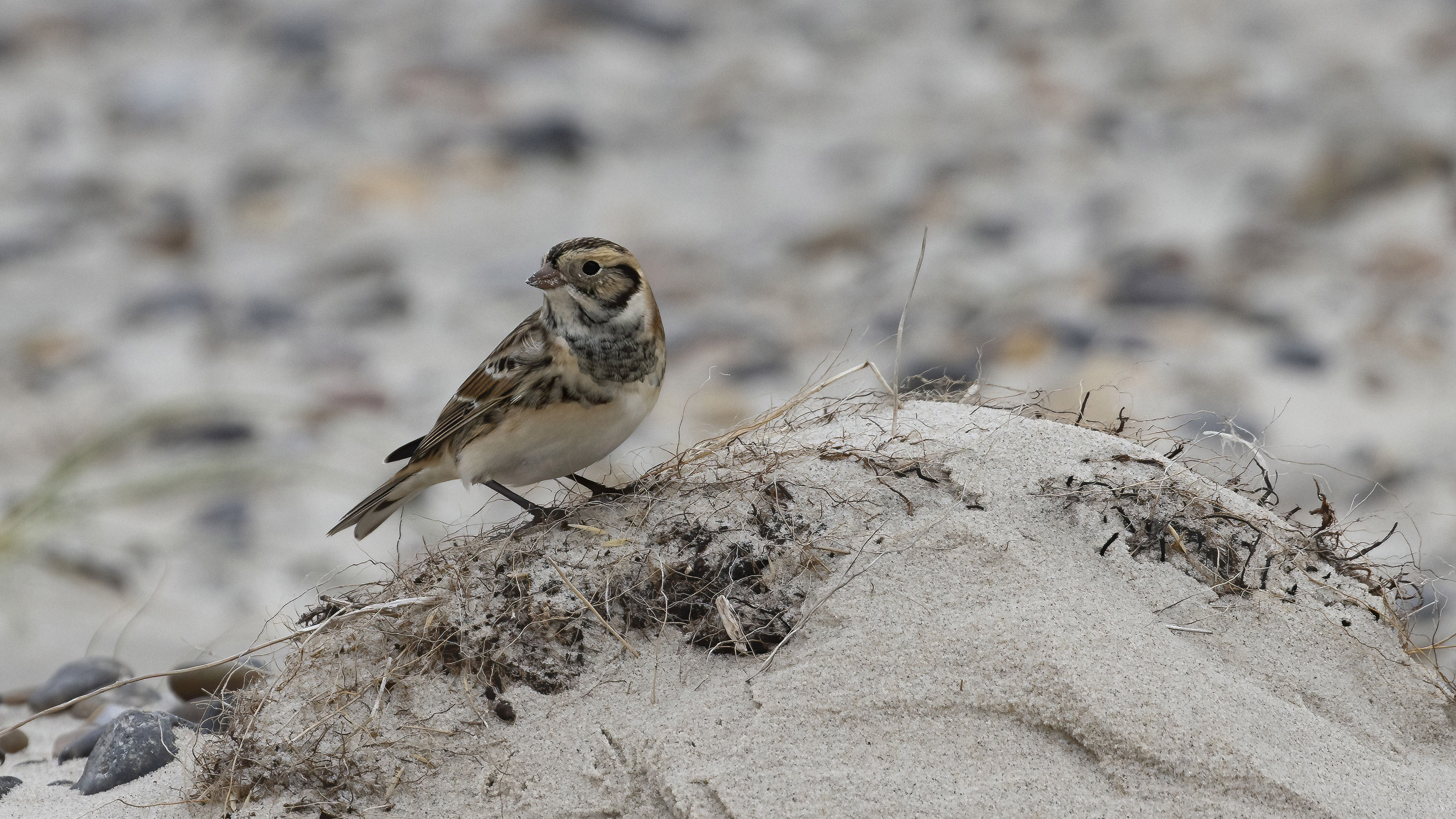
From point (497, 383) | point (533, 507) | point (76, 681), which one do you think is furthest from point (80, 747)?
point (497, 383)

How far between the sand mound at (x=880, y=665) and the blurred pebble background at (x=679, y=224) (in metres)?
Result: 3.18

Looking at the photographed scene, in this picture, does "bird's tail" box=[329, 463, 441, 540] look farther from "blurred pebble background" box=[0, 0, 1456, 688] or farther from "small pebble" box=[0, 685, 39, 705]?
"blurred pebble background" box=[0, 0, 1456, 688]

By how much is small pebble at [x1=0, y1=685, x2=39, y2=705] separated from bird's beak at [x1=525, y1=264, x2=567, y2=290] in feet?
7.44

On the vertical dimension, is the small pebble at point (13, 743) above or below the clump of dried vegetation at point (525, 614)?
below

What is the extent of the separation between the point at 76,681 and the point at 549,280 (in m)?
2.08

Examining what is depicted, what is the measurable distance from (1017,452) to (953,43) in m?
7.21

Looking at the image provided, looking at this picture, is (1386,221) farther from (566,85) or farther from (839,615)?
(839,615)

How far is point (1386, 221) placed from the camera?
827cm

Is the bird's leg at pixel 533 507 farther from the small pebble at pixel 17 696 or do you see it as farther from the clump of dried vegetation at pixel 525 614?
the small pebble at pixel 17 696

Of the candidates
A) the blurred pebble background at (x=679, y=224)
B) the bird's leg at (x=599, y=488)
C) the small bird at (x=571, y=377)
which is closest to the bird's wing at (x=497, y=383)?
the small bird at (x=571, y=377)

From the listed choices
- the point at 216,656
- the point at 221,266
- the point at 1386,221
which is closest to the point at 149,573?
the point at 216,656

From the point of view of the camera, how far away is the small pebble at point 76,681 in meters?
4.22

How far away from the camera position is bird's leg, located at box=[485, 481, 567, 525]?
3.62m

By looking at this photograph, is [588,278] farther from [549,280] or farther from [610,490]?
[610,490]
